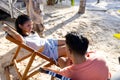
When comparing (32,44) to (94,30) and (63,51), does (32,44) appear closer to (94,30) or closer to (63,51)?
(63,51)

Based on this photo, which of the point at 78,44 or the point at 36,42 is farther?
the point at 36,42

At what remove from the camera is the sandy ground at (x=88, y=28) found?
4617 mm

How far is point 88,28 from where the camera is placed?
6086mm

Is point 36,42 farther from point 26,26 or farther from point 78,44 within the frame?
point 78,44

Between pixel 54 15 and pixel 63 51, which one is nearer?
pixel 63 51

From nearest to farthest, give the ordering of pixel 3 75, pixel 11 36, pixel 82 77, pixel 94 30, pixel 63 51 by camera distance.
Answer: pixel 82 77, pixel 11 36, pixel 63 51, pixel 3 75, pixel 94 30

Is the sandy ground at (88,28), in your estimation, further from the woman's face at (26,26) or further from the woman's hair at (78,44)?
the woman's hair at (78,44)

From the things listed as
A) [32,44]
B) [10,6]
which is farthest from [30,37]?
[10,6]

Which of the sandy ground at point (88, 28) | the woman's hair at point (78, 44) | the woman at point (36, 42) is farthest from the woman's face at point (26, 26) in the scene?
the woman's hair at point (78, 44)

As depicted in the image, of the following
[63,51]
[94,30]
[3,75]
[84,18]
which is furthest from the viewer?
[84,18]

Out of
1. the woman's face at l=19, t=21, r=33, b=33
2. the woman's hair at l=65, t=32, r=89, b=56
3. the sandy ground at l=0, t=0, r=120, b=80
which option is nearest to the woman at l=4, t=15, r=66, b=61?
the woman's face at l=19, t=21, r=33, b=33

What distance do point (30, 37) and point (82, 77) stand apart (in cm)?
153

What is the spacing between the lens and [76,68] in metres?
2.33

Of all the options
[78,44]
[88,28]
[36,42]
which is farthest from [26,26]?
[88,28]
